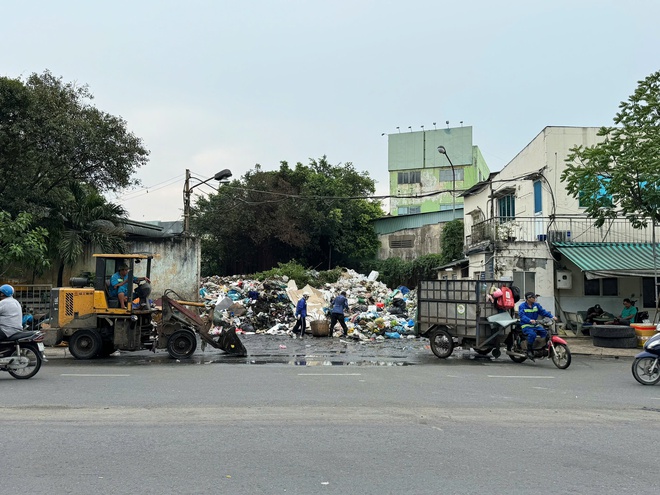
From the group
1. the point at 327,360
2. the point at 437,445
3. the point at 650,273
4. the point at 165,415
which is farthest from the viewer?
the point at 650,273

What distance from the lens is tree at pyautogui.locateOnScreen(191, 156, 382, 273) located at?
136ft

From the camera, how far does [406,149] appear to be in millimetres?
61906

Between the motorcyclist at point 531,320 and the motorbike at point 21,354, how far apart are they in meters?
10.1

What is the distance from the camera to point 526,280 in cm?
2170

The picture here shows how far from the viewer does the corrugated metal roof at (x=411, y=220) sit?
135 feet

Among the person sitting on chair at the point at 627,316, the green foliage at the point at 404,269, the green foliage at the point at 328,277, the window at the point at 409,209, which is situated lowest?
the person sitting on chair at the point at 627,316

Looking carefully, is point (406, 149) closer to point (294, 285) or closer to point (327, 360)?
point (294, 285)

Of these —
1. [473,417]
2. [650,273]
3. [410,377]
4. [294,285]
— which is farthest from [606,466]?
[294,285]

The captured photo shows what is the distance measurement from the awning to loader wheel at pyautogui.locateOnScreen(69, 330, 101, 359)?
14.3 meters

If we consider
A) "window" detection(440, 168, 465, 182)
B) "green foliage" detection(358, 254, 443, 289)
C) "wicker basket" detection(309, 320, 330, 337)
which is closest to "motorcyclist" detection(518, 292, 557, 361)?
"wicker basket" detection(309, 320, 330, 337)

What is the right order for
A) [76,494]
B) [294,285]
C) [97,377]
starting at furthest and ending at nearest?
[294,285]
[97,377]
[76,494]

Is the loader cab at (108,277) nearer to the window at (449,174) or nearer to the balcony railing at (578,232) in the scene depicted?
the balcony railing at (578,232)

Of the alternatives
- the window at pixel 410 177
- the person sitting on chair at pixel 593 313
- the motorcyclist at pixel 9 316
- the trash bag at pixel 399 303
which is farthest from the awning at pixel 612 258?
the window at pixel 410 177

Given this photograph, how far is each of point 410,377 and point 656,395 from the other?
4.12 meters
